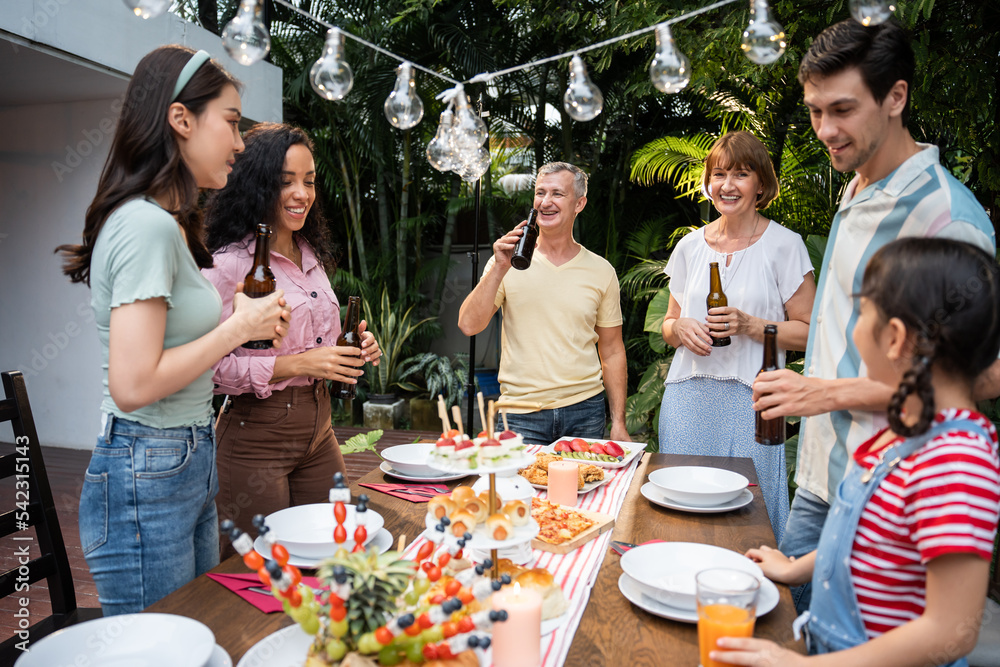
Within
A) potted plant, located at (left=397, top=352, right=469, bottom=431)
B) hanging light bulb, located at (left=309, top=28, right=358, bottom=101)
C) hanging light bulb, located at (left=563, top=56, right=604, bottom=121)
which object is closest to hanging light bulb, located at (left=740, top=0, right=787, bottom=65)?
hanging light bulb, located at (left=563, top=56, right=604, bottom=121)

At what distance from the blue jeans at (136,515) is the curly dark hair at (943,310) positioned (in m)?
1.37

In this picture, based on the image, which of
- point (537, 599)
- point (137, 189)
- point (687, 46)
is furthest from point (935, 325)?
point (687, 46)

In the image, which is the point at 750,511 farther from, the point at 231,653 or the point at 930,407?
the point at 231,653

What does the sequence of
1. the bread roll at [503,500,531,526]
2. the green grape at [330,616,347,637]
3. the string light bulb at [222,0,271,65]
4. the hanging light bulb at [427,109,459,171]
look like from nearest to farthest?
the green grape at [330,616,347,637] < the bread roll at [503,500,531,526] < the string light bulb at [222,0,271,65] < the hanging light bulb at [427,109,459,171]

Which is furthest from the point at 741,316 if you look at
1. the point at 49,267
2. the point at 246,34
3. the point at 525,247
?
the point at 49,267

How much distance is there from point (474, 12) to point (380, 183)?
208cm

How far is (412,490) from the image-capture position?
1994 mm

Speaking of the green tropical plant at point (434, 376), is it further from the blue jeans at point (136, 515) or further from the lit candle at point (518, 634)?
the lit candle at point (518, 634)

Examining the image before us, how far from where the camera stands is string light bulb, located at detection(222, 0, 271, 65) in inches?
66.6

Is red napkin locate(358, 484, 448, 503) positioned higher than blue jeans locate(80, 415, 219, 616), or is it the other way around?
blue jeans locate(80, 415, 219, 616)

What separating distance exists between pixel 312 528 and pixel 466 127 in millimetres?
1213

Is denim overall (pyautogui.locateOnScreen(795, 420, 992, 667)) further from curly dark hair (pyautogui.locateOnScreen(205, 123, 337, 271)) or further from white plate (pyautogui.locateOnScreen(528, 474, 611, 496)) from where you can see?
curly dark hair (pyautogui.locateOnScreen(205, 123, 337, 271))

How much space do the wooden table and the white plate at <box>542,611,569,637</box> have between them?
0.03m

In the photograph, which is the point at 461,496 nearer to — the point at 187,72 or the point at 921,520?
the point at 921,520
